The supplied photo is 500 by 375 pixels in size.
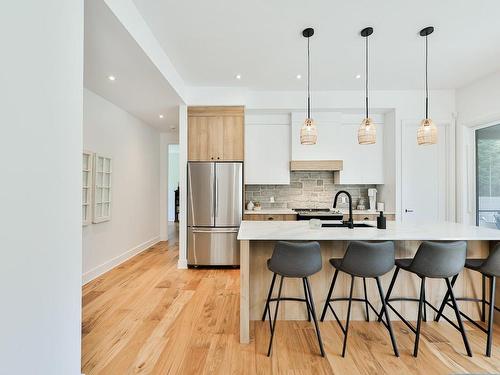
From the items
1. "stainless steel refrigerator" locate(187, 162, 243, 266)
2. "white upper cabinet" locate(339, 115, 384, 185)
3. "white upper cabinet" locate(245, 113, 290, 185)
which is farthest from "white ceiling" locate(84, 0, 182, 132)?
"white upper cabinet" locate(339, 115, 384, 185)

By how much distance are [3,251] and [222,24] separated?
8.25 ft

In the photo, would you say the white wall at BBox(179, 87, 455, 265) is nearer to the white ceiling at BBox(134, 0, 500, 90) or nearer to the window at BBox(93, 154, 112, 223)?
the white ceiling at BBox(134, 0, 500, 90)

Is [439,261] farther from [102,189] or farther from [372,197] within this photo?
[102,189]

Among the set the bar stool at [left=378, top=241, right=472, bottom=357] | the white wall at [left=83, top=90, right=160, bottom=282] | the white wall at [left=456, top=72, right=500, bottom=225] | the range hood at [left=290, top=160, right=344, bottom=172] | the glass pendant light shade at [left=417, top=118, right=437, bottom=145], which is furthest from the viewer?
the range hood at [left=290, top=160, right=344, bottom=172]

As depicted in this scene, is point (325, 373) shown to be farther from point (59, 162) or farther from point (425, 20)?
point (425, 20)

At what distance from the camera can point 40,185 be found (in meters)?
1.25

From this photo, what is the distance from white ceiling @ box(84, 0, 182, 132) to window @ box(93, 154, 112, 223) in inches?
38.4

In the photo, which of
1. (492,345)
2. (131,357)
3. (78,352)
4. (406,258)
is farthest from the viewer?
(406,258)

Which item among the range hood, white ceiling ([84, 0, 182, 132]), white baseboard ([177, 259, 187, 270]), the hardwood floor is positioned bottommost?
the hardwood floor

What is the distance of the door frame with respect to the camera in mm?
4180

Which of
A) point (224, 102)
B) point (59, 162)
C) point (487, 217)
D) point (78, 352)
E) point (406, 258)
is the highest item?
point (224, 102)

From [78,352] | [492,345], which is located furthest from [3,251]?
[492,345]

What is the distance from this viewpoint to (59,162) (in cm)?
138

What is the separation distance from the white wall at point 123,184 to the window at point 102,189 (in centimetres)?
11
